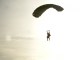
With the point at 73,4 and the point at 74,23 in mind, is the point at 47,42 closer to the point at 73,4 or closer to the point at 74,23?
the point at 74,23

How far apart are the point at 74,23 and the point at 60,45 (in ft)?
1.31

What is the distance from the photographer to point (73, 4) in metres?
2.35

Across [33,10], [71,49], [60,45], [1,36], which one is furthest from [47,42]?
[1,36]

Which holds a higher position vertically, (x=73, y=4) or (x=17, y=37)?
(x=73, y=4)

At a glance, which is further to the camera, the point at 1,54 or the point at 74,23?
the point at 1,54

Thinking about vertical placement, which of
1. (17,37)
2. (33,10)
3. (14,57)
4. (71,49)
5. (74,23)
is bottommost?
(14,57)

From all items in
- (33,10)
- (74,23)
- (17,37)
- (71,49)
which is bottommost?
(71,49)

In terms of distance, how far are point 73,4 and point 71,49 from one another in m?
0.69

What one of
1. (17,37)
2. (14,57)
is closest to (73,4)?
(17,37)

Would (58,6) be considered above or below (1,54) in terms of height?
above

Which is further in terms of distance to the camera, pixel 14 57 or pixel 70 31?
pixel 14 57

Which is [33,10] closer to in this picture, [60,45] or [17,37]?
[17,37]

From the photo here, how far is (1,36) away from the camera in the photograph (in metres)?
2.63

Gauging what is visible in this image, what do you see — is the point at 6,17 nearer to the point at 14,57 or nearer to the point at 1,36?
the point at 1,36
